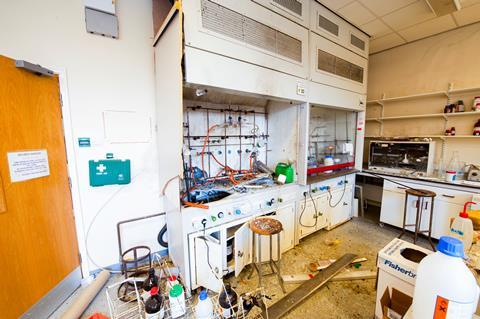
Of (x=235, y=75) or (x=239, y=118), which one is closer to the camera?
(x=235, y=75)

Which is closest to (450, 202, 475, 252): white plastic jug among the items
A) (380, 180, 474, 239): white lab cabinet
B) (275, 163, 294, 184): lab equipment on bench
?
(275, 163, 294, 184): lab equipment on bench

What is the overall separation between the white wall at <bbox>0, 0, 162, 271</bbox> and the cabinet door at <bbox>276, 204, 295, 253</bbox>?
140 centimetres

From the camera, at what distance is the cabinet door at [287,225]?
84.5 inches

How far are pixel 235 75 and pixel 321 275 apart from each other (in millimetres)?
2034

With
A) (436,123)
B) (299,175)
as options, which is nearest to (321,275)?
(299,175)

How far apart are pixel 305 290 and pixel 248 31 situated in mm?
2307

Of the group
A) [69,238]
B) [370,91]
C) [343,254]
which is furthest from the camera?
[370,91]

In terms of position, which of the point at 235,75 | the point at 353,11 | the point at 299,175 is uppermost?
the point at 353,11

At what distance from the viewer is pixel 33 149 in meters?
1.49

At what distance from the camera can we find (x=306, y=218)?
2.45m

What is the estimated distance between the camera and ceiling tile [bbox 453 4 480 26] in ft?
7.36

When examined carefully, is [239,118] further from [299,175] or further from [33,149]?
[33,149]

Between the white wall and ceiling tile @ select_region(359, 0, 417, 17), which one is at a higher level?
ceiling tile @ select_region(359, 0, 417, 17)

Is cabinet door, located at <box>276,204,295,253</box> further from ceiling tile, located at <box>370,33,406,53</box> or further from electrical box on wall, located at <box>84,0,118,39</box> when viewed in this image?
ceiling tile, located at <box>370,33,406,53</box>
